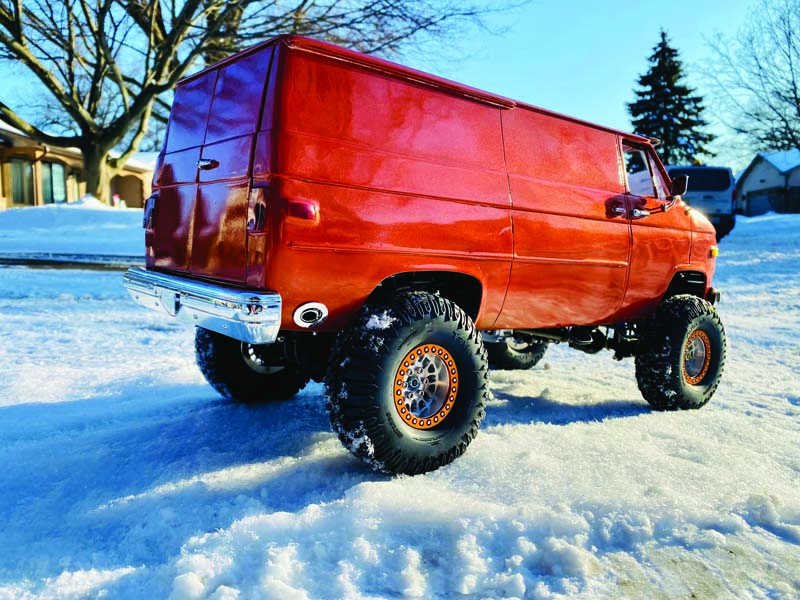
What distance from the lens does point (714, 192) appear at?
659 inches

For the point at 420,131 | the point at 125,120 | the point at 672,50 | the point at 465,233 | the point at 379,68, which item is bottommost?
the point at 465,233

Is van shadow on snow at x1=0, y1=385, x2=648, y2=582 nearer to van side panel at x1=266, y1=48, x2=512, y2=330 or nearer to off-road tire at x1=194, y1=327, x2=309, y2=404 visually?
off-road tire at x1=194, y1=327, x2=309, y2=404

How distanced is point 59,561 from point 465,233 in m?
2.41

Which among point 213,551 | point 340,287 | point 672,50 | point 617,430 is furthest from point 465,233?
point 672,50

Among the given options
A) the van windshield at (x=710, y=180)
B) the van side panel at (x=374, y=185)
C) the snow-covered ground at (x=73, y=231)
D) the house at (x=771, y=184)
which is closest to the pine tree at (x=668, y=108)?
the house at (x=771, y=184)

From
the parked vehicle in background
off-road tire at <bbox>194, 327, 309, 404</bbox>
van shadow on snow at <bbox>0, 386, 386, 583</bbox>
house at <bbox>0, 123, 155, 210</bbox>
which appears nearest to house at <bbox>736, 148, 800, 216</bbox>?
the parked vehicle in background

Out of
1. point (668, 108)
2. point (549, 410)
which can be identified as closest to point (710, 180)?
point (549, 410)

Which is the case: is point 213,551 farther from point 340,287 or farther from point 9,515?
point 340,287

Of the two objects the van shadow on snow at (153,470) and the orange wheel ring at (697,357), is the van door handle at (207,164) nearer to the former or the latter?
the van shadow on snow at (153,470)

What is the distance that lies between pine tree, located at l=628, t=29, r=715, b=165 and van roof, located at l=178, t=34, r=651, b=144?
41.2m

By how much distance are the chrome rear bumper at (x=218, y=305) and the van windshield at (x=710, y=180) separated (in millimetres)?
15970

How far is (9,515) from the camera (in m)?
2.75

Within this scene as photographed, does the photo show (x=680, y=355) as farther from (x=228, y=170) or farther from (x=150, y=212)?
(x=150, y=212)

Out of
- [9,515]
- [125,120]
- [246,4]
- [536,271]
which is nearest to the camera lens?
[9,515]
